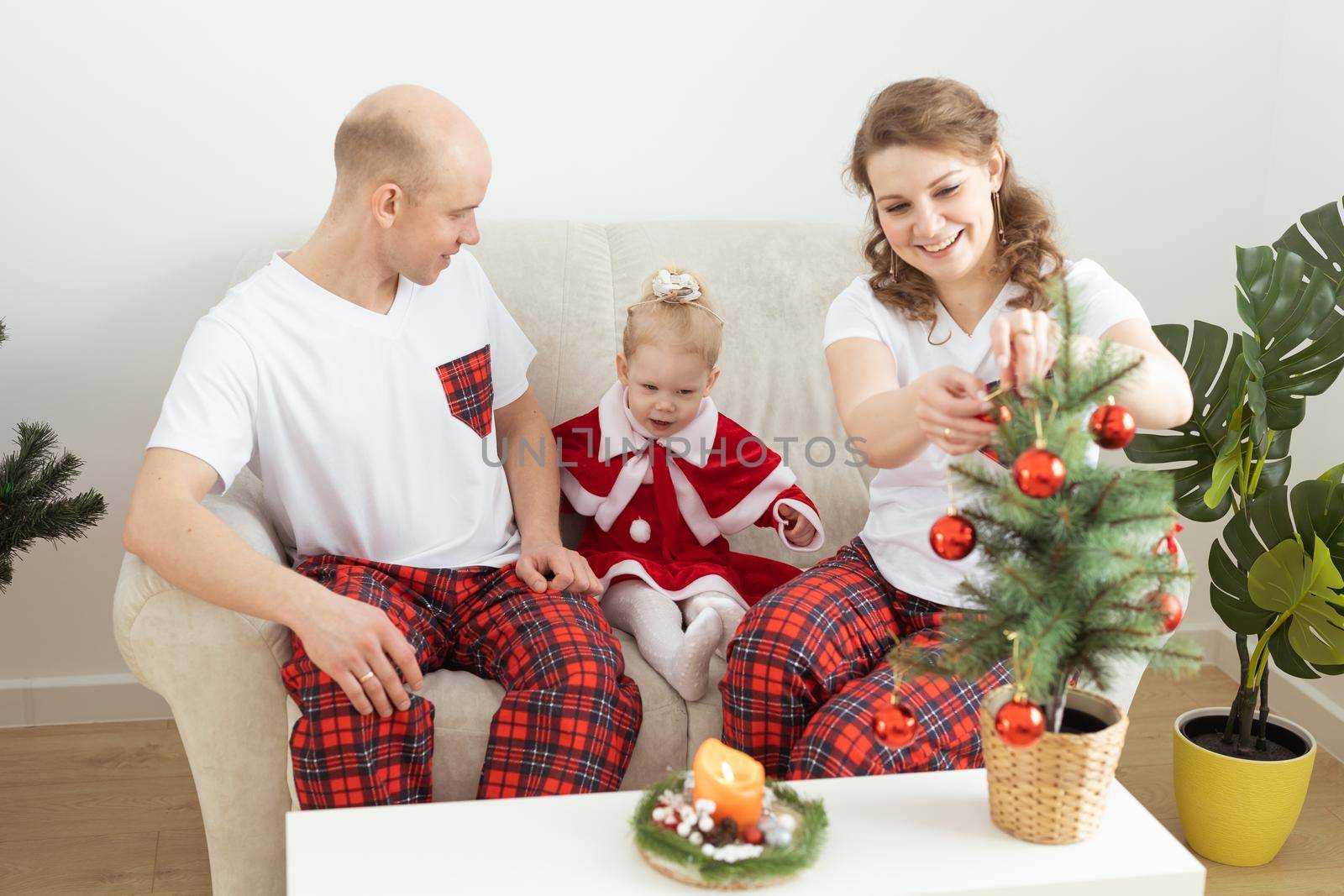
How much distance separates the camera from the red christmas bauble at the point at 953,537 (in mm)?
1106

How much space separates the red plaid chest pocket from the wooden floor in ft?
2.80

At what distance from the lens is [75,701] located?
2.49m

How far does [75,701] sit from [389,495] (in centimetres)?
114

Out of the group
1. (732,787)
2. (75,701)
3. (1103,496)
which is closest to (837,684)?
(732,787)

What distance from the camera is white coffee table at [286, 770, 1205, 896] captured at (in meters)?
1.12

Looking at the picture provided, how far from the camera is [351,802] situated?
153 centimetres

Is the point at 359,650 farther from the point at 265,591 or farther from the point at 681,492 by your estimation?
the point at 681,492

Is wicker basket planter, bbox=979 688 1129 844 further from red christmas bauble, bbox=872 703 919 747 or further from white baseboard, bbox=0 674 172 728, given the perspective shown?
white baseboard, bbox=0 674 172 728

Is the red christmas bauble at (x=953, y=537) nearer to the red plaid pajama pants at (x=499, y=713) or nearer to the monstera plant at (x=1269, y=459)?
the red plaid pajama pants at (x=499, y=713)

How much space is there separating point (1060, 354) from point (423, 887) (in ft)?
2.46

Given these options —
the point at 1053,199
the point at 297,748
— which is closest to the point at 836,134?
the point at 1053,199

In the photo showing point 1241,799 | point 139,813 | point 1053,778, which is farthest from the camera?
point 139,813

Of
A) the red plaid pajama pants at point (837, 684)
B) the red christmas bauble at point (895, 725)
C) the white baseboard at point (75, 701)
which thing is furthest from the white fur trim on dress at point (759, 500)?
the white baseboard at point (75, 701)

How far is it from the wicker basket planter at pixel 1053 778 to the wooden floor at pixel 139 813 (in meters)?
0.99
